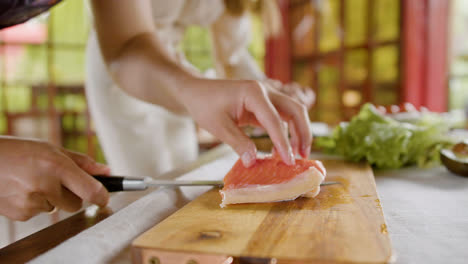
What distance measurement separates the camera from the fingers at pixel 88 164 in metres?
0.99

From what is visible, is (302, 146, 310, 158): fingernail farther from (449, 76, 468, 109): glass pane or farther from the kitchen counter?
(449, 76, 468, 109): glass pane

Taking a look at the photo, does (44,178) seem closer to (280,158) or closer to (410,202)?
(280,158)

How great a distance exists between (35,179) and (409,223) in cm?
87

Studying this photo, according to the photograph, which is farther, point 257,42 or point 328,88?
point 257,42

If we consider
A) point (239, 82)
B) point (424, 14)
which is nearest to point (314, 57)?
point (424, 14)

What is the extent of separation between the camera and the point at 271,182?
102 cm

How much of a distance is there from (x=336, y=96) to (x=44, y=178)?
18.1 ft

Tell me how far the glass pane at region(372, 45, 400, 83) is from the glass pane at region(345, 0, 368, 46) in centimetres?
38

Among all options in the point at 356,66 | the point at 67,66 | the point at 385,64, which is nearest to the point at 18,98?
the point at 67,66

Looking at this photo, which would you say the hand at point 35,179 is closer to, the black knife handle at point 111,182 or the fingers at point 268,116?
the black knife handle at point 111,182

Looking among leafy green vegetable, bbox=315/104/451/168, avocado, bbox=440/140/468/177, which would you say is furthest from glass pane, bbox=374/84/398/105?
avocado, bbox=440/140/468/177

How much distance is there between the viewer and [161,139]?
222 cm

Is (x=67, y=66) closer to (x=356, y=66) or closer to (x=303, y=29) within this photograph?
(x=303, y=29)

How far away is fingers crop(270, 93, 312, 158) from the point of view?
1173mm
